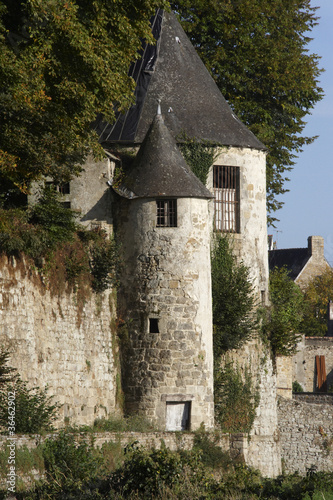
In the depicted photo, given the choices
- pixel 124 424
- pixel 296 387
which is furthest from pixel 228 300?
pixel 296 387

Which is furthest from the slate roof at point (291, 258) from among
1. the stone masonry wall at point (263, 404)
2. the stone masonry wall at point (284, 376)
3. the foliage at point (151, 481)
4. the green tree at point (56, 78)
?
the foliage at point (151, 481)

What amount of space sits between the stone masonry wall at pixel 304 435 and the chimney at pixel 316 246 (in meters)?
39.2

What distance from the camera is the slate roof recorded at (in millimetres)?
75125

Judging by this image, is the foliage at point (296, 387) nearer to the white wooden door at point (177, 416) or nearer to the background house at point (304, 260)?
the background house at point (304, 260)

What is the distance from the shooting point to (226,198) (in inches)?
1166

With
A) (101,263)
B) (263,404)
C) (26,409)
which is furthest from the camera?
(263,404)

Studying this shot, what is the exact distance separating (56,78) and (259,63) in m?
13.8

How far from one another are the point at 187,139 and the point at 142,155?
231 centimetres

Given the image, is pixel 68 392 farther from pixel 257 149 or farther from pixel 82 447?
pixel 257 149

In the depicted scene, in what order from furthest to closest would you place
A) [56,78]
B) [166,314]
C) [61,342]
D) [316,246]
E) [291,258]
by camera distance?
[291,258] < [316,246] < [166,314] < [61,342] < [56,78]

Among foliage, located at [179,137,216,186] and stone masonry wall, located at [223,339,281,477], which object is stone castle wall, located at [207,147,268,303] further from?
stone masonry wall, located at [223,339,281,477]

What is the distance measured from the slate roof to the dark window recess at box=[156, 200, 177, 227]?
161 ft

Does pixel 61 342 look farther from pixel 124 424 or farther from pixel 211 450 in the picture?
pixel 211 450

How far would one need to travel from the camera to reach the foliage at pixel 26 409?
20438 mm
